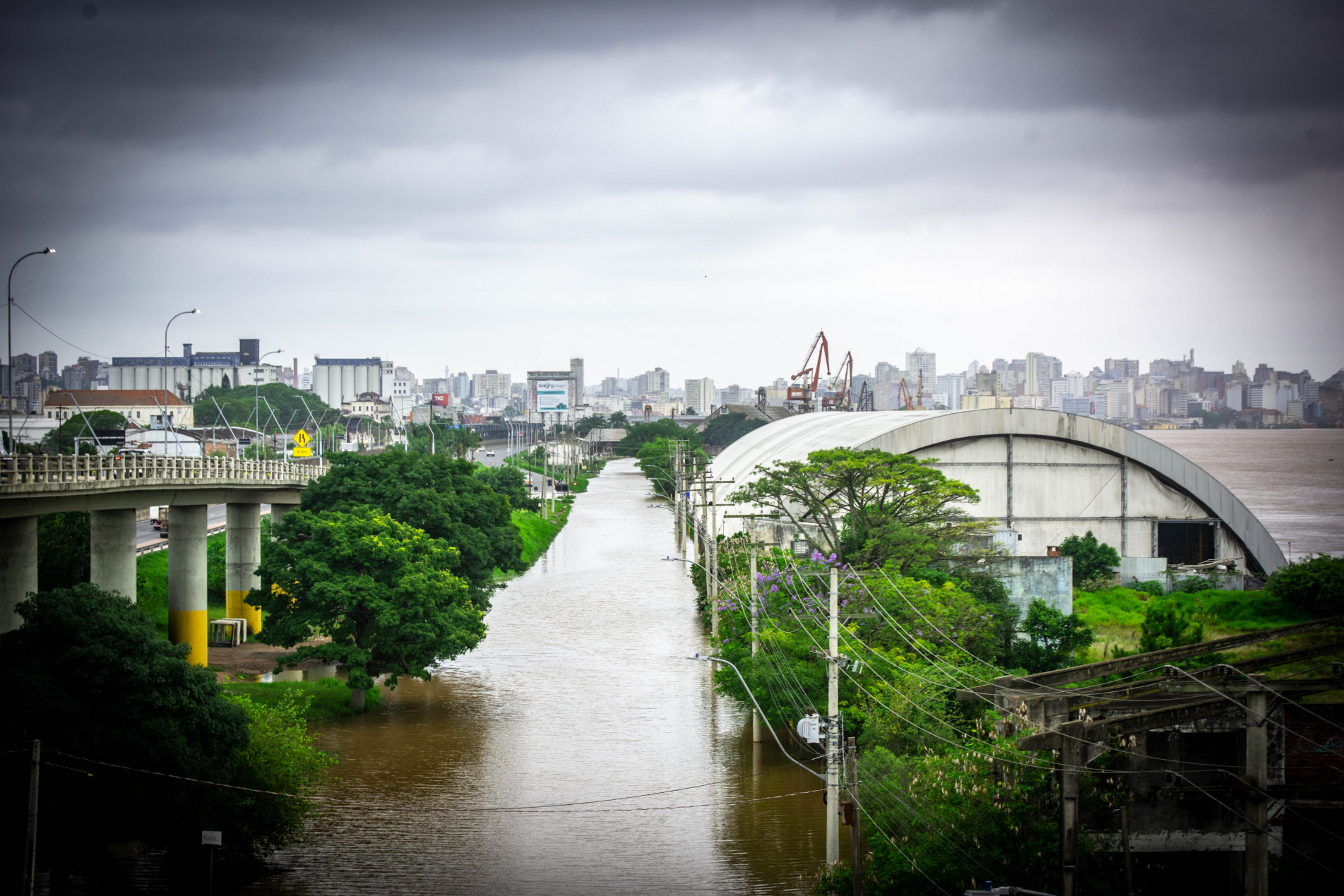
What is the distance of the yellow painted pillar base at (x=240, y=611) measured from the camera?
178 feet

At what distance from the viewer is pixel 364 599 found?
124ft

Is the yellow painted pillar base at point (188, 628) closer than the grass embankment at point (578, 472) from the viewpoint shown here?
Yes

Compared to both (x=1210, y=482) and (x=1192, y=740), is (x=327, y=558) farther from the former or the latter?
(x=1210, y=482)

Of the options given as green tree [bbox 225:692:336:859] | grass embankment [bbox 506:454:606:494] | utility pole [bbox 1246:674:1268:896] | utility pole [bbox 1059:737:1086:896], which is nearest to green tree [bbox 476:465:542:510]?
grass embankment [bbox 506:454:606:494]

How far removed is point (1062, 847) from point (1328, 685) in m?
7.93

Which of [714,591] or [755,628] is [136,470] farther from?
[755,628]

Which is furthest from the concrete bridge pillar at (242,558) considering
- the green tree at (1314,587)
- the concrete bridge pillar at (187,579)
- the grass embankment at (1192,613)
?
the green tree at (1314,587)

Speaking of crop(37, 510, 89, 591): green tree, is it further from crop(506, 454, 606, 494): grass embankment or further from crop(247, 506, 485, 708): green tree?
crop(506, 454, 606, 494): grass embankment

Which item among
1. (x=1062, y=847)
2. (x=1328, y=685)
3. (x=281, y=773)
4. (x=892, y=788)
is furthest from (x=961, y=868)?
(x=281, y=773)

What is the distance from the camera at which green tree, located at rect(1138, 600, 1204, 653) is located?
3422cm

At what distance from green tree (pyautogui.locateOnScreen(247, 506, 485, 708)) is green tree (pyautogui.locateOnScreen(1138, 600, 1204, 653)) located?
69.7 ft

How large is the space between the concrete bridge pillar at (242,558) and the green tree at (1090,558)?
3785 cm

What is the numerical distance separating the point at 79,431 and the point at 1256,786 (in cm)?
9133

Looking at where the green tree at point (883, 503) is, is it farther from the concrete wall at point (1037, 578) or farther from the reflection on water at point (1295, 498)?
the reflection on water at point (1295, 498)
